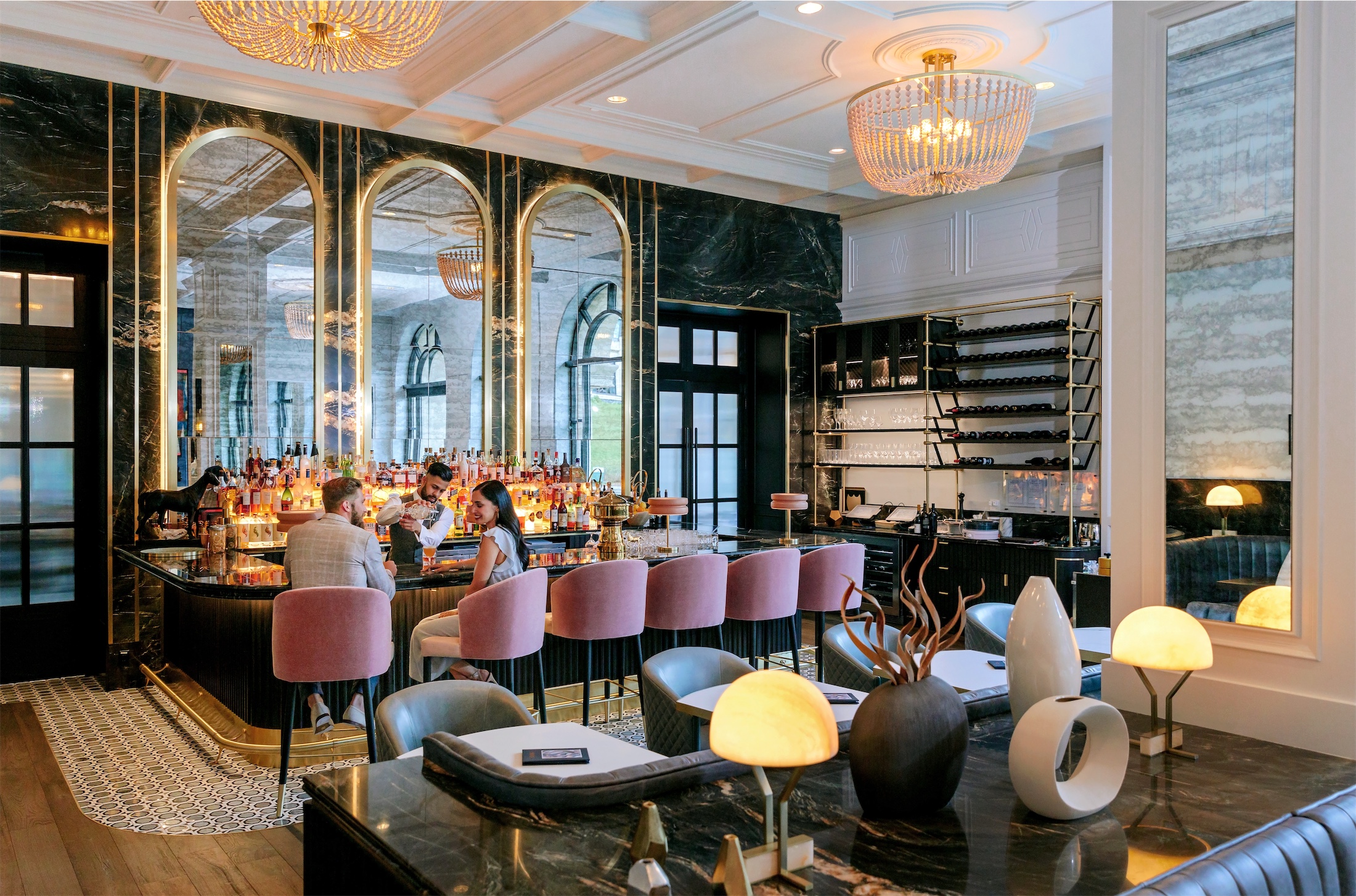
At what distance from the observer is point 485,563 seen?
4863 millimetres

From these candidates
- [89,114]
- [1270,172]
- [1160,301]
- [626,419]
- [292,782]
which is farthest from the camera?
[626,419]

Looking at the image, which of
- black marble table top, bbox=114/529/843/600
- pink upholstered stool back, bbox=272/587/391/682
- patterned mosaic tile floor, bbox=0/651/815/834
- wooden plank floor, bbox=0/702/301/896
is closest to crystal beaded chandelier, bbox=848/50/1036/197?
black marble table top, bbox=114/529/843/600

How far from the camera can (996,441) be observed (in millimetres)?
8789

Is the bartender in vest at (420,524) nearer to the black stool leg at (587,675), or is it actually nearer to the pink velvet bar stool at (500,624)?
the pink velvet bar stool at (500,624)

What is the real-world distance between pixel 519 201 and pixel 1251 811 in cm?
748

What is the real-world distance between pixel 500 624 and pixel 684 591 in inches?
48.8

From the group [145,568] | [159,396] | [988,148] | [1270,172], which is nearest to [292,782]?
[145,568]

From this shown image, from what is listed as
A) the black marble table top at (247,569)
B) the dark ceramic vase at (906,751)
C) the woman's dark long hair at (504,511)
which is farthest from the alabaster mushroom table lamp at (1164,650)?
the black marble table top at (247,569)

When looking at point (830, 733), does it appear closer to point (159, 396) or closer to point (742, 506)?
point (159, 396)

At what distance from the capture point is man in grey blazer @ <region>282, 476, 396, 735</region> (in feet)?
15.1

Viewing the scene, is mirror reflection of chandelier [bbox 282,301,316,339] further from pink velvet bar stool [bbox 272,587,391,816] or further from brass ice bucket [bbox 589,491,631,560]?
pink velvet bar stool [bbox 272,587,391,816]

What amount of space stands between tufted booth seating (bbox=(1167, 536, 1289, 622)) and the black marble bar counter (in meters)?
3.28

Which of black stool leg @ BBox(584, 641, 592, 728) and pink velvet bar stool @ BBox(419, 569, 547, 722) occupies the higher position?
pink velvet bar stool @ BBox(419, 569, 547, 722)

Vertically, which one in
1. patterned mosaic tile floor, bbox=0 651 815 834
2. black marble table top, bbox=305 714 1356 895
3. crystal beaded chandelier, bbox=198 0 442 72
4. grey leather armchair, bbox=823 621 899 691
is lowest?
patterned mosaic tile floor, bbox=0 651 815 834
